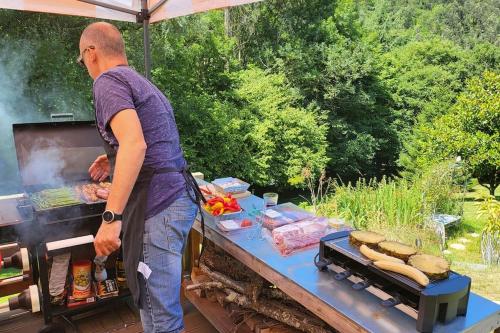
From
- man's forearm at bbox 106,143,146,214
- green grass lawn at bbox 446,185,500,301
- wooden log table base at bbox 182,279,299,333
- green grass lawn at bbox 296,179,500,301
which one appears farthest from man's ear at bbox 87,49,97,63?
green grass lawn at bbox 446,185,500,301

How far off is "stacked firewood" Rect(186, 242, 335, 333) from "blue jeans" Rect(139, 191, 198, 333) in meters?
0.57

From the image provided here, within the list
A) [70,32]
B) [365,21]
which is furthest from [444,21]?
[70,32]

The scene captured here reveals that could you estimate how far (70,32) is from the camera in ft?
30.8

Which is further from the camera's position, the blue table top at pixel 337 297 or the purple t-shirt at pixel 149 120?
the purple t-shirt at pixel 149 120

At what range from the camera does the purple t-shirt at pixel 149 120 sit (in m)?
Answer: 1.46

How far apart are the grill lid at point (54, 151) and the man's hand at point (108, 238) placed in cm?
130

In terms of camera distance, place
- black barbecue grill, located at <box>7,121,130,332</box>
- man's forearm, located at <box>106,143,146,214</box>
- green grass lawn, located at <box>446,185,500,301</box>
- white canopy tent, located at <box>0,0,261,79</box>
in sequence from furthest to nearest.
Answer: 1. green grass lawn, located at <box>446,185,500,301</box>
2. white canopy tent, located at <box>0,0,261,79</box>
3. black barbecue grill, located at <box>7,121,130,332</box>
4. man's forearm, located at <box>106,143,146,214</box>

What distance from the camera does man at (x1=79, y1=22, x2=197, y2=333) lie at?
60.1 inches

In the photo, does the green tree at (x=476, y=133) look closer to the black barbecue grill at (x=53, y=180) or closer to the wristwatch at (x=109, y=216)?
the black barbecue grill at (x=53, y=180)

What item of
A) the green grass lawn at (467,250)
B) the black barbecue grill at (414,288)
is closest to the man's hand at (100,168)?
the black barbecue grill at (414,288)

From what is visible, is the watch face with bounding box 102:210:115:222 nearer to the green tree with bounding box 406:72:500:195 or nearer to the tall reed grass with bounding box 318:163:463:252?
the tall reed grass with bounding box 318:163:463:252

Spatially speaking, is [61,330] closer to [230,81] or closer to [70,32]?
[70,32]

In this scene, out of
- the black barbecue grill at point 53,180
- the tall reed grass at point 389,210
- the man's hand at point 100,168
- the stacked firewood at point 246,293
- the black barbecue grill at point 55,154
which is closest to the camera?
the stacked firewood at point 246,293

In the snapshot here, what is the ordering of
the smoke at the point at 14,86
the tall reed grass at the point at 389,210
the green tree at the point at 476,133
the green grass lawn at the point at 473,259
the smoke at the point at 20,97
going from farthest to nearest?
the green tree at the point at 476,133
the smoke at the point at 14,86
the smoke at the point at 20,97
the tall reed grass at the point at 389,210
the green grass lawn at the point at 473,259
